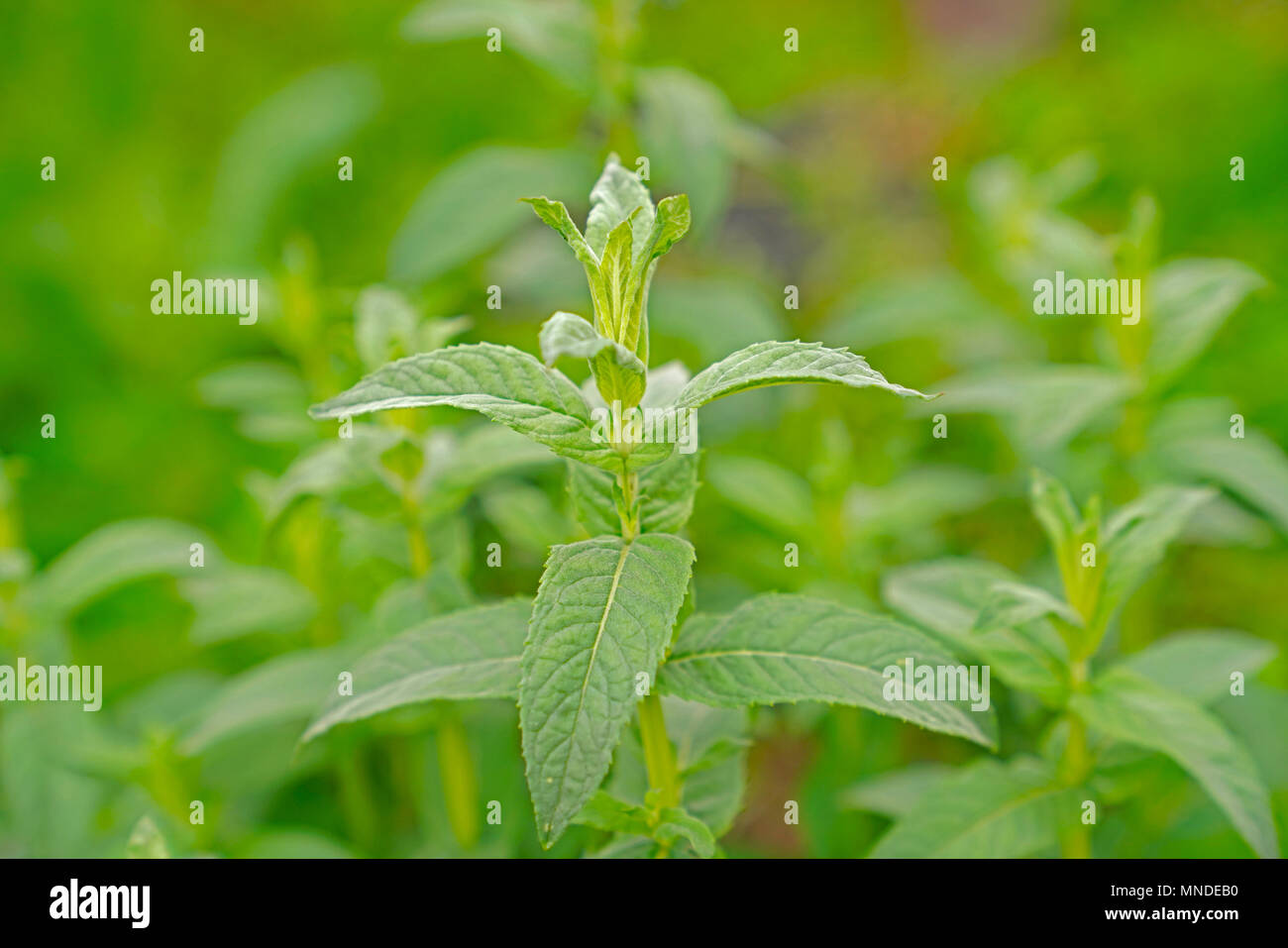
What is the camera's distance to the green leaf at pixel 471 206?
79.4 inches

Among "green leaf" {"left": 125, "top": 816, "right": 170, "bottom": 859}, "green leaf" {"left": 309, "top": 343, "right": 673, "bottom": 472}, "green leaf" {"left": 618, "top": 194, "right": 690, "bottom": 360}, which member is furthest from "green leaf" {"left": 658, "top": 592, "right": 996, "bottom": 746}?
"green leaf" {"left": 125, "top": 816, "right": 170, "bottom": 859}

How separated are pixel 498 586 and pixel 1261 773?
4.74 ft

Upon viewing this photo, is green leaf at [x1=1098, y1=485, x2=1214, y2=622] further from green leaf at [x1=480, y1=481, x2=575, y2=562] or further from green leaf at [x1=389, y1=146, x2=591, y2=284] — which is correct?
green leaf at [x1=389, y1=146, x2=591, y2=284]

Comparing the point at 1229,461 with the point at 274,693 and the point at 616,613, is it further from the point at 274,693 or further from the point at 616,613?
the point at 274,693

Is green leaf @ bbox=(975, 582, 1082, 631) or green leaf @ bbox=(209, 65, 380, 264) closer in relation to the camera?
green leaf @ bbox=(975, 582, 1082, 631)

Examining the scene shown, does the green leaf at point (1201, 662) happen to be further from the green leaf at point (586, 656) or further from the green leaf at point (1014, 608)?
the green leaf at point (586, 656)

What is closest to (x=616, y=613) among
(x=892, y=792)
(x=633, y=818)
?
(x=633, y=818)

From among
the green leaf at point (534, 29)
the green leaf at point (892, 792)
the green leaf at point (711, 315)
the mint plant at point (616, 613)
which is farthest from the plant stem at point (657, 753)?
Answer: the green leaf at point (534, 29)

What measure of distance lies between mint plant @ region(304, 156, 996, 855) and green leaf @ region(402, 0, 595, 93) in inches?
34.4

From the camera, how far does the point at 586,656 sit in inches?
41.2

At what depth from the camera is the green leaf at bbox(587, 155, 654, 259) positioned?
3.69ft

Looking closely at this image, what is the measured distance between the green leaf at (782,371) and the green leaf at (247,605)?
0.97 meters

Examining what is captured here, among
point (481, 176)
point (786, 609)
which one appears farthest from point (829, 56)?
point (786, 609)

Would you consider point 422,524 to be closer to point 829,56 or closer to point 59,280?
point 59,280
